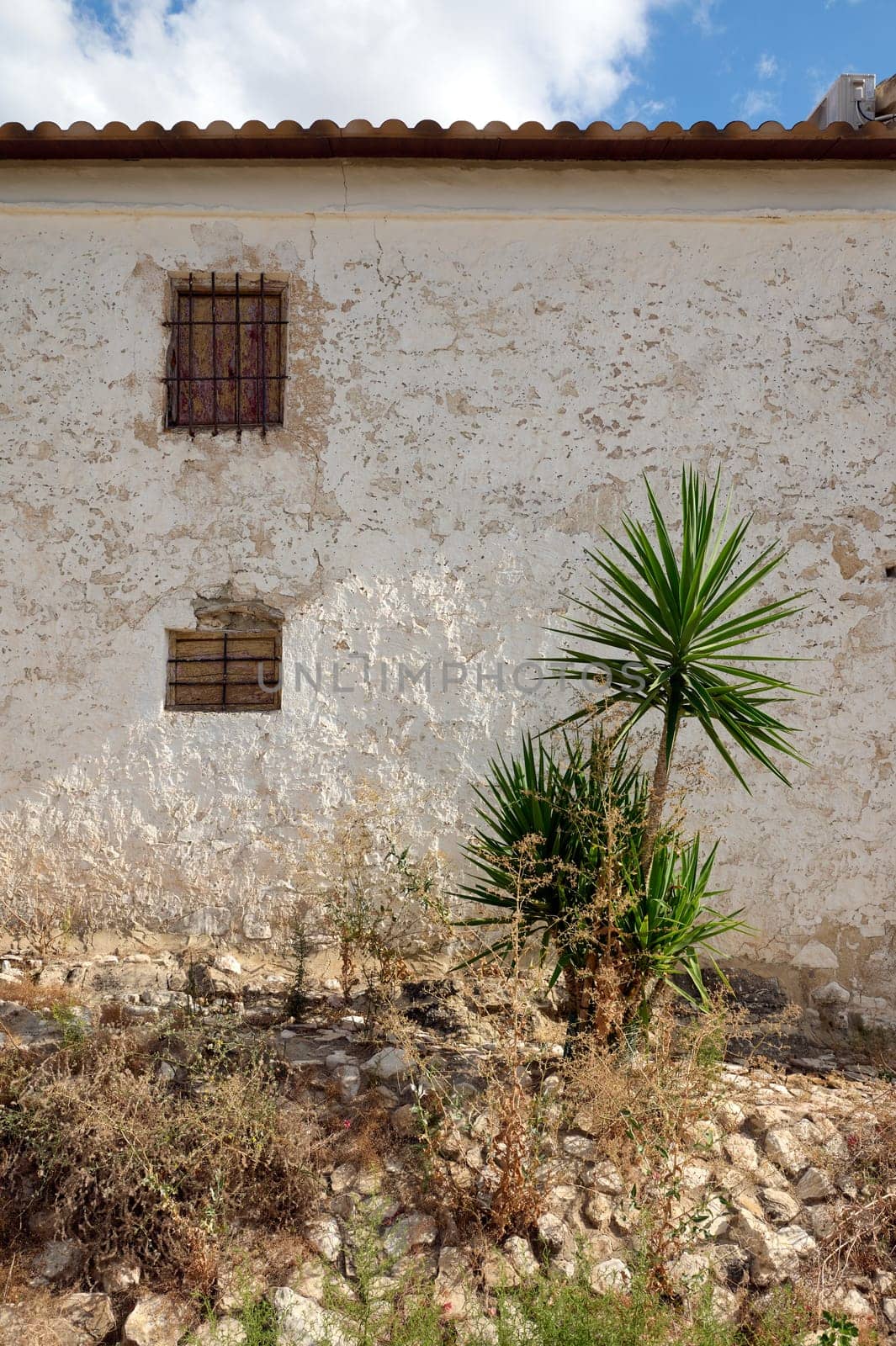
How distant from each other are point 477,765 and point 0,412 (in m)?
3.10

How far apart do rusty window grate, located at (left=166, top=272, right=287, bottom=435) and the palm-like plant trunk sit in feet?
9.13

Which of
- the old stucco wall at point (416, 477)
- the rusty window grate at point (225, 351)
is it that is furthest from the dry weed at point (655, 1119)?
the rusty window grate at point (225, 351)

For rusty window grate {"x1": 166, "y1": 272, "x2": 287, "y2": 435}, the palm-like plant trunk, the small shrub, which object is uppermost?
rusty window grate {"x1": 166, "y1": 272, "x2": 287, "y2": 435}

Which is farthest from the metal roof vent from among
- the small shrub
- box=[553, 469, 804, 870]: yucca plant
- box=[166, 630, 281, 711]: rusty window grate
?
the small shrub

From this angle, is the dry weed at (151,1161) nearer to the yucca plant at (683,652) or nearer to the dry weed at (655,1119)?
the dry weed at (655,1119)

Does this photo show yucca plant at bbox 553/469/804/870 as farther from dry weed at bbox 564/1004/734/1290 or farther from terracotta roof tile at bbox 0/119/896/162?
terracotta roof tile at bbox 0/119/896/162

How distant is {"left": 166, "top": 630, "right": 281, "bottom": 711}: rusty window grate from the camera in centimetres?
500

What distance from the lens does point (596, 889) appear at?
11.1ft

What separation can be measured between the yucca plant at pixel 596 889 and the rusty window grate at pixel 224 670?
1.73 meters

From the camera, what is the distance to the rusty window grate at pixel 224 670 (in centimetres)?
500

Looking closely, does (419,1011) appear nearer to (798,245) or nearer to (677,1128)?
(677,1128)

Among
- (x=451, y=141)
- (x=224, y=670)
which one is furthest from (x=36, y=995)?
(x=451, y=141)

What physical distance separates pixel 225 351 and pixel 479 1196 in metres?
4.19

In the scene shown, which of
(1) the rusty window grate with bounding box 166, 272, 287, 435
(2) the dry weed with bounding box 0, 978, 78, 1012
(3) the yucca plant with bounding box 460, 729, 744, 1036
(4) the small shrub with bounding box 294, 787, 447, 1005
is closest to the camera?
(3) the yucca plant with bounding box 460, 729, 744, 1036
